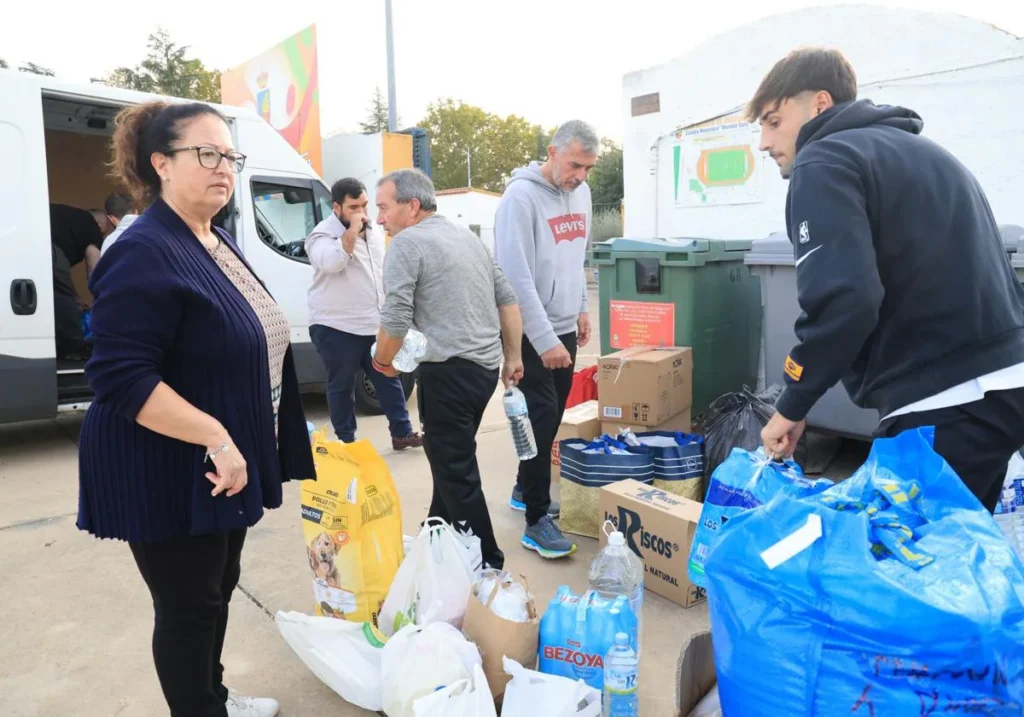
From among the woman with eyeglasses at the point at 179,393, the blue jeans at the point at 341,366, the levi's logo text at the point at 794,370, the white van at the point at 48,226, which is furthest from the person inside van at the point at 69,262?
the levi's logo text at the point at 794,370

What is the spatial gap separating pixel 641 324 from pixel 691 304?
0.36 m

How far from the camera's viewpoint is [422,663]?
1968 millimetres

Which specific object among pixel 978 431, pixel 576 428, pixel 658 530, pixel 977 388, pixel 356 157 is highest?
pixel 356 157

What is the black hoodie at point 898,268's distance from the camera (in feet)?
5.80

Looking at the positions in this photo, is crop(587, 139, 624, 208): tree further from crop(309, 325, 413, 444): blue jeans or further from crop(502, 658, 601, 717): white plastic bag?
crop(502, 658, 601, 717): white plastic bag

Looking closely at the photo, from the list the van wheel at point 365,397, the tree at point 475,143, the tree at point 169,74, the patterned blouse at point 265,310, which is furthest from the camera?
the tree at point 475,143

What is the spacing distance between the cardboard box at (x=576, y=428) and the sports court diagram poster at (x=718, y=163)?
682 centimetres

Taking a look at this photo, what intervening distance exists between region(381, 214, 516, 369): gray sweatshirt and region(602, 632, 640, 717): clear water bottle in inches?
48.8

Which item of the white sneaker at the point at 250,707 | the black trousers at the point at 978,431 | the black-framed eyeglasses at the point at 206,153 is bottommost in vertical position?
the white sneaker at the point at 250,707

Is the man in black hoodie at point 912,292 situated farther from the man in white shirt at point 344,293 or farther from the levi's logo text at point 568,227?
the man in white shirt at point 344,293

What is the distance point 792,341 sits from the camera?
14.5 feet

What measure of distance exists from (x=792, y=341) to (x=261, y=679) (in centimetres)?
339

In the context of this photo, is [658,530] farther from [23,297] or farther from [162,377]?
[23,297]

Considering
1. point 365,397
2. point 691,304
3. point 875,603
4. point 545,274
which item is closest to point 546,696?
point 875,603
